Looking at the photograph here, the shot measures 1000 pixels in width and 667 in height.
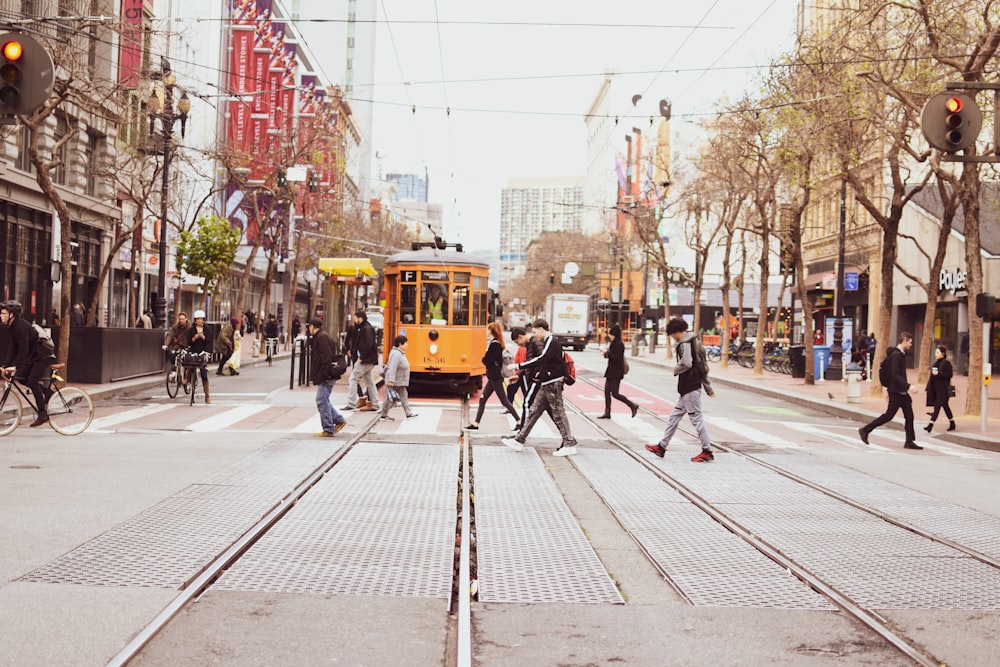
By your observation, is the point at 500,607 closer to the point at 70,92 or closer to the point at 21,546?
the point at 21,546

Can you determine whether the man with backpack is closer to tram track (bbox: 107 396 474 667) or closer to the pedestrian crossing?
tram track (bbox: 107 396 474 667)

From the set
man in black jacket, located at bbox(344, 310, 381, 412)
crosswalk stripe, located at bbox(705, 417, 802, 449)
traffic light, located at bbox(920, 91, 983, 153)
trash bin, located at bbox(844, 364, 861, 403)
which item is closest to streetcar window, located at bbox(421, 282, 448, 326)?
man in black jacket, located at bbox(344, 310, 381, 412)

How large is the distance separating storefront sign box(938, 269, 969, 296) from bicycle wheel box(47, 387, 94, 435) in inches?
1306

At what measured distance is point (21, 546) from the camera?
822cm

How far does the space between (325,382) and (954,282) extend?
3205 centimetres

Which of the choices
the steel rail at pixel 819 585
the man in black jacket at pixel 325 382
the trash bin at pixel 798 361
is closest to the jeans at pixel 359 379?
the man in black jacket at pixel 325 382

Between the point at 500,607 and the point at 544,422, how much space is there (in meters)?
13.9

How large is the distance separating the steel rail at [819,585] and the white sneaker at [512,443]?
329 cm

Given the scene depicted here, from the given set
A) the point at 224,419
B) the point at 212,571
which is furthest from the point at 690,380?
the point at 212,571

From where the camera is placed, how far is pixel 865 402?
29.0 metres

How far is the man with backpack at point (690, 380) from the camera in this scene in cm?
1482

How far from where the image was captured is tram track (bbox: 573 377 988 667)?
6348 mm

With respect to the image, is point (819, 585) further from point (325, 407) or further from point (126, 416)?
point (126, 416)

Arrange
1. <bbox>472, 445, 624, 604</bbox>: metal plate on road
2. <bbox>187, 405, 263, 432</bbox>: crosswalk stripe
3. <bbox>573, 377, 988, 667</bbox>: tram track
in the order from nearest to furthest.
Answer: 1. <bbox>573, 377, 988, 667</bbox>: tram track
2. <bbox>472, 445, 624, 604</bbox>: metal plate on road
3. <bbox>187, 405, 263, 432</bbox>: crosswalk stripe
